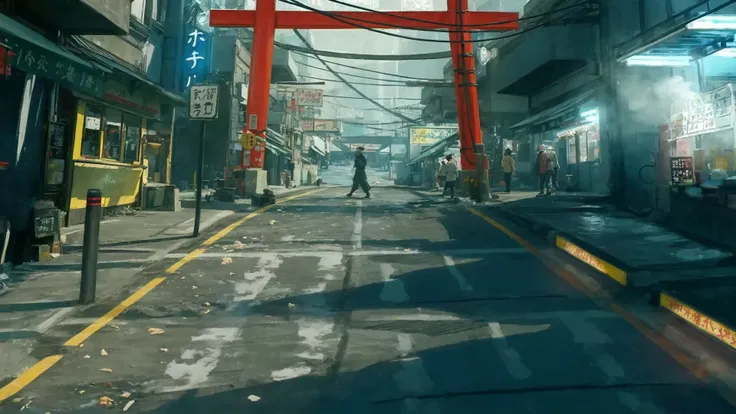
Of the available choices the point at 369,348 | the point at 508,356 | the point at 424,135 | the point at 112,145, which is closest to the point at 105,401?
the point at 369,348

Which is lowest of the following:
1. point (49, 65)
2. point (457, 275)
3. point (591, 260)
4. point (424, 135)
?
point (457, 275)

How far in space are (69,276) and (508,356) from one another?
18.1ft

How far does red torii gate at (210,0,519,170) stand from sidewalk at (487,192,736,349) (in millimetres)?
8173

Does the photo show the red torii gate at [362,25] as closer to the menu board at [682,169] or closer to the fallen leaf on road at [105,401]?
the menu board at [682,169]

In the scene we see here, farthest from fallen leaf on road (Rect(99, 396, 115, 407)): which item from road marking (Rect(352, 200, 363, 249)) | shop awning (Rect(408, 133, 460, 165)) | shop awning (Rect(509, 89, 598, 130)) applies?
shop awning (Rect(408, 133, 460, 165))

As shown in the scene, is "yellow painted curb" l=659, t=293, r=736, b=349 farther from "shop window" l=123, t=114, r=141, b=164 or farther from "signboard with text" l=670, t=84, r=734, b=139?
"shop window" l=123, t=114, r=141, b=164

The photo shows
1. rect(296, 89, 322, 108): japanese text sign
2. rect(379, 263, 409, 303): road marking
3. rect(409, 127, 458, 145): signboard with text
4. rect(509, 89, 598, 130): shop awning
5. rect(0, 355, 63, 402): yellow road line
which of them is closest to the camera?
rect(0, 355, 63, 402): yellow road line

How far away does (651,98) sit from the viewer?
1282cm

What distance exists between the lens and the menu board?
870 cm

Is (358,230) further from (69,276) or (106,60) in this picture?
(106,60)

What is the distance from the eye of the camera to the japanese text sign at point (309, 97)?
1736 inches

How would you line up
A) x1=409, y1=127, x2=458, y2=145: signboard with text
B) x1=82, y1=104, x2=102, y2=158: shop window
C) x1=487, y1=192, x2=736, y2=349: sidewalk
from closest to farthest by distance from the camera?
1. x1=487, y1=192, x2=736, y2=349: sidewalk
2. x1=82, y1=104, x2=102, y2=158: shop window
3. x1=409, y1=127, x2=458, y2=145: signboard with text

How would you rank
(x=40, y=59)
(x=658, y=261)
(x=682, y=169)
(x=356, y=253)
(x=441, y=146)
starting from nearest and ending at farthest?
(x=658, y=261), (x=40, y=59), (x=356, y=253), (x=682, y=169), (x=441, y=146)

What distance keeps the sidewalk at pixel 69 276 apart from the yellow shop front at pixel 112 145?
903mm
